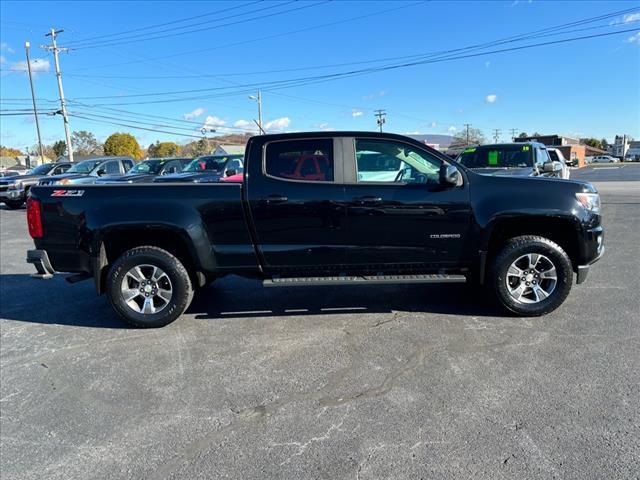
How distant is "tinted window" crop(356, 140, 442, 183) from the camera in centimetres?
446

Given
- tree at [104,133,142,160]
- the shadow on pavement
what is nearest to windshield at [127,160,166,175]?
the shadow on pavement

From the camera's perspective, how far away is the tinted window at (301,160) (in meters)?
4.46

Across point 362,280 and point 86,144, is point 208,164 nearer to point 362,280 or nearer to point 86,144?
point 362,280

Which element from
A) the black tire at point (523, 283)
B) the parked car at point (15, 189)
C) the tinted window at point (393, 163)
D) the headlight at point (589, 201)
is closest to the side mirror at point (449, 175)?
the tinted window at point (393, 163)

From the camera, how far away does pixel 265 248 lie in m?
4.48

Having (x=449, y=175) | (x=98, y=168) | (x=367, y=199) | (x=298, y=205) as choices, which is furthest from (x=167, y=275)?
(x=98, y=168)

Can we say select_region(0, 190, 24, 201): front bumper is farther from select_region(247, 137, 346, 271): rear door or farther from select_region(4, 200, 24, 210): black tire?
select_region(247, 137, 346, 271): rear door

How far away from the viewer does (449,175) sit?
4250 millimetres

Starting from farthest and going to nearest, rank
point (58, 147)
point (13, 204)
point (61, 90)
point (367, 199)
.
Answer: point (58, 147), point (61, 90), point (13, 204), point (367, 199)

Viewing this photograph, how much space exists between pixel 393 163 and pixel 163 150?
3990 inches

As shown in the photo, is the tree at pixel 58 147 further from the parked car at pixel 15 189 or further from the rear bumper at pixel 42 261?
the rear bumper at pixel 42 261

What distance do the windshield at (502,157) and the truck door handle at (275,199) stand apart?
792cm

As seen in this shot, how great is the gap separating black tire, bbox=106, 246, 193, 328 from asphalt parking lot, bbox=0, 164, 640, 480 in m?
0.17

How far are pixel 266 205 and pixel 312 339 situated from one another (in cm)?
137
